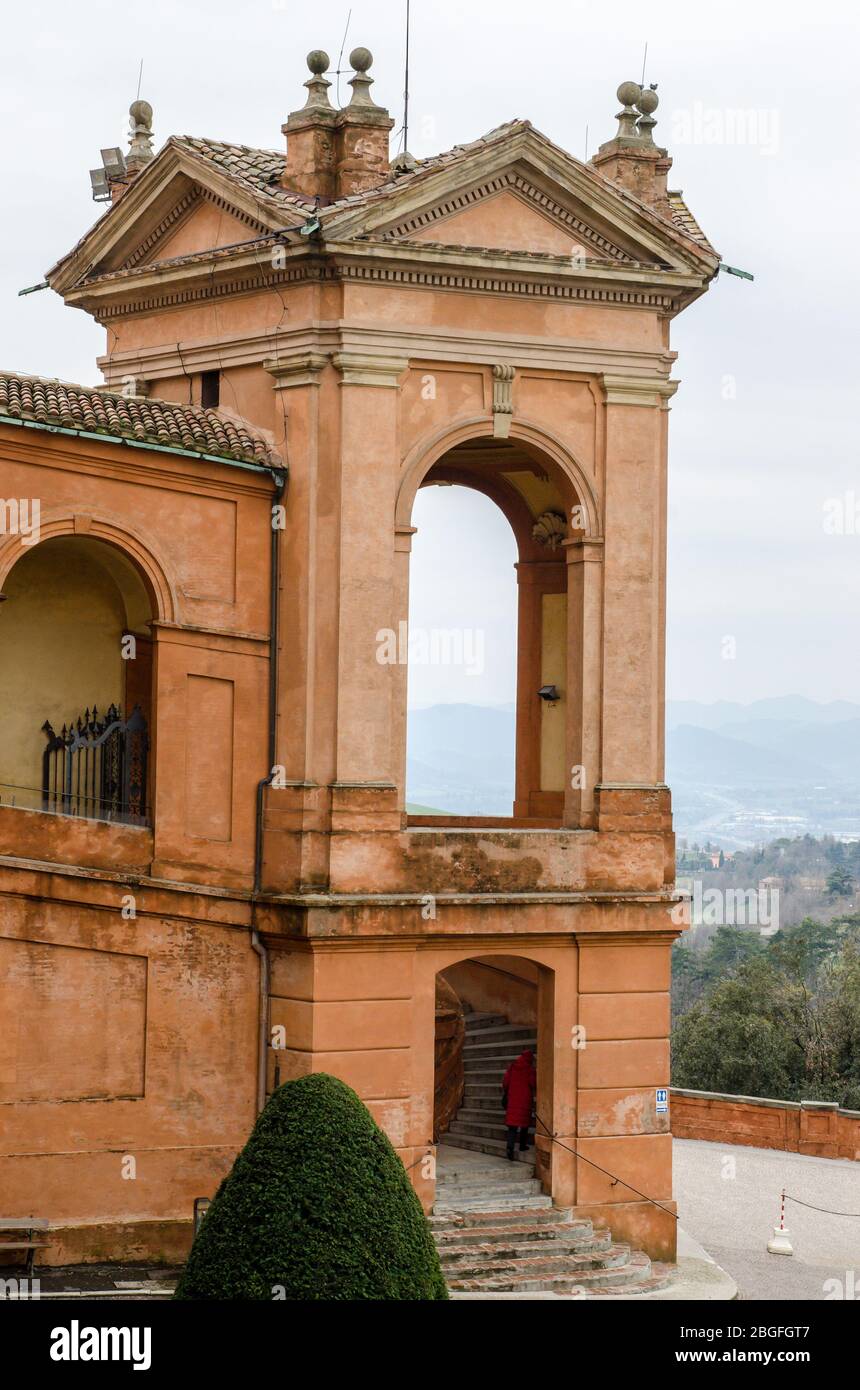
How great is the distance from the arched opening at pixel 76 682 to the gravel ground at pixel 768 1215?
32.2 ft

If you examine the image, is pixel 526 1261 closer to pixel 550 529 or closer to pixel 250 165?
pixel 550 529

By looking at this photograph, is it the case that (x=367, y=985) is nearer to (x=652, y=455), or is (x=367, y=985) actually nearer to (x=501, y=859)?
(x=501, y=859)

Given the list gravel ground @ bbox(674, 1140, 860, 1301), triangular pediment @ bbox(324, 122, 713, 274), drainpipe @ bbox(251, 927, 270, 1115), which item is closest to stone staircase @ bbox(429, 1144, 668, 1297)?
gravel ground @ bbox(674, 1140, 860, 1301)

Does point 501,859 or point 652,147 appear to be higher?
point 652,147

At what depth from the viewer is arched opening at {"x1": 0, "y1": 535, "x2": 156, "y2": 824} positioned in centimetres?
2373

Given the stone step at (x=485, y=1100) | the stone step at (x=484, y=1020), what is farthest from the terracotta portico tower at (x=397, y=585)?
the stone step at (x=484, y=1020)

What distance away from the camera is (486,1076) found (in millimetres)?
27125

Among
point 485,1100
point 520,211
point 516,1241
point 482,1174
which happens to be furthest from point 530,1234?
point 520,211

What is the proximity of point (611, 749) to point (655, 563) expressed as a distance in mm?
2360

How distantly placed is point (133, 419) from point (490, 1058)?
33.1 ft

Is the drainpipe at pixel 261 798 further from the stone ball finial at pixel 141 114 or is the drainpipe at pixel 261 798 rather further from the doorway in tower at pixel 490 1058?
the stone ball finial at pixel 141 114

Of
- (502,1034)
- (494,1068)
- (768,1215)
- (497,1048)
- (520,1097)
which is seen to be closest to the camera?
(520,1097)

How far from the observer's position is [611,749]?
80.6ft
